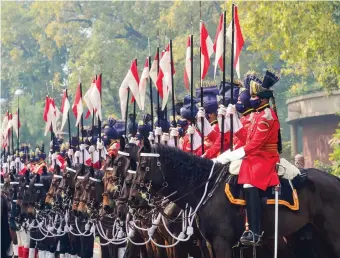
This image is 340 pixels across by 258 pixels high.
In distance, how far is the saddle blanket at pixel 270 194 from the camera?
12.7 meters

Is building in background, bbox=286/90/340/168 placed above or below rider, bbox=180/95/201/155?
above

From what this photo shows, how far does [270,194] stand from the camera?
12750mm

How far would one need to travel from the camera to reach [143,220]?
14.8m

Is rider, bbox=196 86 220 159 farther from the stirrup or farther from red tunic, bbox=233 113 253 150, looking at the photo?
the stirrup

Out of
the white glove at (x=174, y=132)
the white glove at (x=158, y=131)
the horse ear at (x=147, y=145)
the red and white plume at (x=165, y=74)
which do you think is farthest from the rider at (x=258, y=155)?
the red and white plume at (x=165, y=74)

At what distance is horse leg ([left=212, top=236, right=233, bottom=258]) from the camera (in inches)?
488

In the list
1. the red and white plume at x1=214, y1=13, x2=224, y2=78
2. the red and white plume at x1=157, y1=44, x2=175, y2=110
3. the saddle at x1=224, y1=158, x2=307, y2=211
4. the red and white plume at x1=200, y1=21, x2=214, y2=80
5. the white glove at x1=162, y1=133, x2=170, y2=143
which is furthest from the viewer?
the red and white plume at x1=157, y1=44, x2=175, y2=110

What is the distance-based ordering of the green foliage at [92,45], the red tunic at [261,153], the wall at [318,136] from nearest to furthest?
the red tunic at [261,153] → the wall at [318,136] → the green foliage at [92,45]

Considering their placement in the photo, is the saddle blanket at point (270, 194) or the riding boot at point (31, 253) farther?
the riding boot at point (31, 253)

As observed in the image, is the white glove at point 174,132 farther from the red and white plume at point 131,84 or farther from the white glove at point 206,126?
the red and white plume at point 131,84

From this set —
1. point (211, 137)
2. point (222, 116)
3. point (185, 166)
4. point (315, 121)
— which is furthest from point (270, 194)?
point (315, 121)

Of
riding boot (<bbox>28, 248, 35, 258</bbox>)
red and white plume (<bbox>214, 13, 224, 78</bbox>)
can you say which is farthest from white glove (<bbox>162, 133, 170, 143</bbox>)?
riding boot (<bbox>28, 248, 35, 258</bbox>)

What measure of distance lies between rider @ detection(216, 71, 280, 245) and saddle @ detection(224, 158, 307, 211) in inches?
4.4

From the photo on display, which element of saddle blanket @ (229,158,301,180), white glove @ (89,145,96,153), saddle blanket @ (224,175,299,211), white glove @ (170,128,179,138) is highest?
white glove @ (89,145,96,153)
